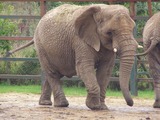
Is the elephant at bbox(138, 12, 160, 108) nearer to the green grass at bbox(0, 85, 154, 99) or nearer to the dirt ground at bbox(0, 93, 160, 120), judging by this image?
the dirt ground at bbox(0, 93, 160, 120)

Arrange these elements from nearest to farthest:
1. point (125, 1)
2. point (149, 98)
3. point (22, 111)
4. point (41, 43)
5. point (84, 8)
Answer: point (22, 111), point (84, 8), point (41, 43), point (149, 98), point (125, 1)

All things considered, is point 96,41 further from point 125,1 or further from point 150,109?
point 125,1

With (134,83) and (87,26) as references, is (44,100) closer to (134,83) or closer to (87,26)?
(87,26)

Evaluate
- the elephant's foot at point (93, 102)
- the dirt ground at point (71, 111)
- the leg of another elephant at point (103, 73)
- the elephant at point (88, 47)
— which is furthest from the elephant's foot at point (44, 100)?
the elephant's foot at point (93, 102)

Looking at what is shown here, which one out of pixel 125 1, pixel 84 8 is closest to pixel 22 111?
pixel 84 8

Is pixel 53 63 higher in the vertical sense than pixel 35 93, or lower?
higher

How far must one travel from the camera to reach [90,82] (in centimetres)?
1173

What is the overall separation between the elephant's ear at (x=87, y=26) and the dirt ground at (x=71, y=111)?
120 centimetres

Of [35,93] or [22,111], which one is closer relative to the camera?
[22,111]

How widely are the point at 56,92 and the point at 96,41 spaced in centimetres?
155

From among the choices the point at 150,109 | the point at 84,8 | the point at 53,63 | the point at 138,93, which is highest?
the point at 84,8

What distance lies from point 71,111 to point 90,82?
575 mm

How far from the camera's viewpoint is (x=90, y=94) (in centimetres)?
1185

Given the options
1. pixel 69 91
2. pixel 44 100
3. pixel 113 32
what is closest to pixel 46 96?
pixel 44 100
